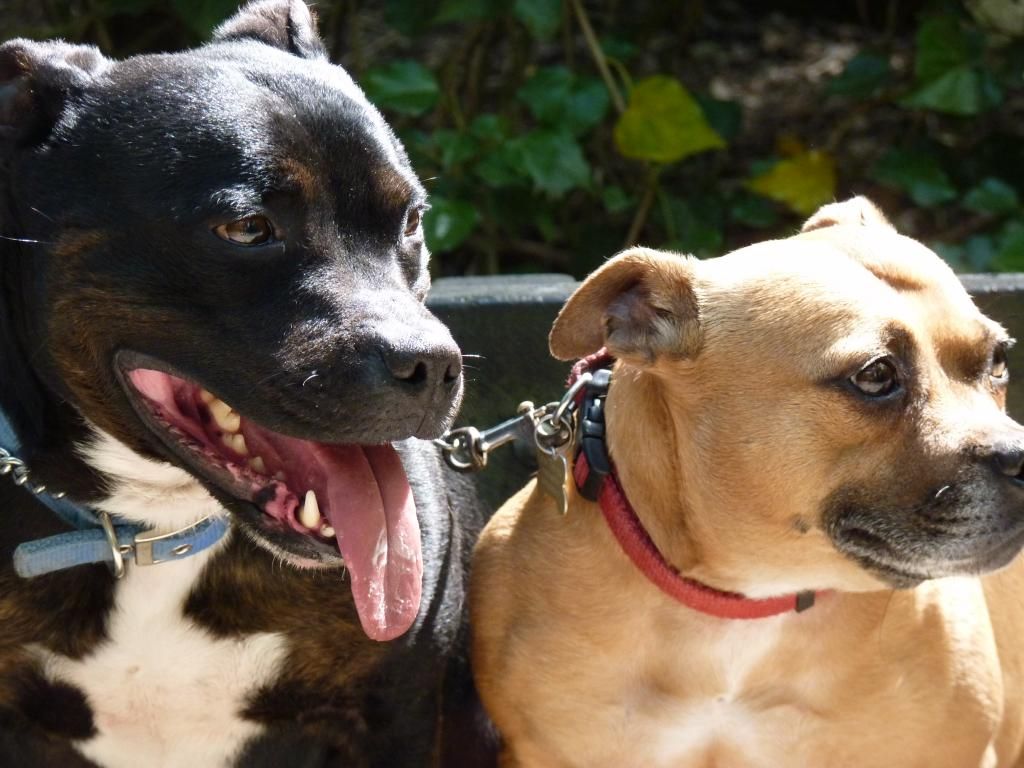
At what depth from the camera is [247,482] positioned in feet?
8.89

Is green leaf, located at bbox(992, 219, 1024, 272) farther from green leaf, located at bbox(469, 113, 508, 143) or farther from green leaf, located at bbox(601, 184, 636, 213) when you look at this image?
green leaf, located at bbox(469, 113, 508, 143)

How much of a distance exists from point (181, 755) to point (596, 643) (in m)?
0.85

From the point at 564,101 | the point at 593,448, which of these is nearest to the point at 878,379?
the point at 593,448

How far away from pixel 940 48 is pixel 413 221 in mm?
2713

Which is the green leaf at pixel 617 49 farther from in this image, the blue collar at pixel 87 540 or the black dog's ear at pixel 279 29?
the blue collar at pixel 87 540

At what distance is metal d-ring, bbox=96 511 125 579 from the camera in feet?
9.36

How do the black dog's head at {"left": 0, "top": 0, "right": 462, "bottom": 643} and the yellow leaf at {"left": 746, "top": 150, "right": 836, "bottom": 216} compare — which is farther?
the yellow leaf at {"left": 746, "top": 150, "right": 836, "bottom": 216}

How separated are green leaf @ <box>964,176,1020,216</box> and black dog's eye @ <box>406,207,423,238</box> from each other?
8.64 feet

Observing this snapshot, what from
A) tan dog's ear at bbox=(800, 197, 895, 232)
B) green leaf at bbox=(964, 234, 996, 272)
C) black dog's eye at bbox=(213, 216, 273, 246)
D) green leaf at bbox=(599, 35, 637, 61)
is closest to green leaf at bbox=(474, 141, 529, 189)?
green leaf at bbox=(599, 35, 637, 61)

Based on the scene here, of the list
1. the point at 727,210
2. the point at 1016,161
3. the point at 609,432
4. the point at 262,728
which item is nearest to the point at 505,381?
the point at 609,432

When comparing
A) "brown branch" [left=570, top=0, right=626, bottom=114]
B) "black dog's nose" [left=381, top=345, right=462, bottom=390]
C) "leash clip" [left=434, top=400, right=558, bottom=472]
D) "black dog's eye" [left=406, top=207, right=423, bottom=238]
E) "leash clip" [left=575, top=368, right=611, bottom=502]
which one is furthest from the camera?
"brown branch" [left=570, top=0, right=626, bottom=114]

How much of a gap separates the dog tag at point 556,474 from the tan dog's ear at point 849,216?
2.46 ft

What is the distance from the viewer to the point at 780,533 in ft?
9.45

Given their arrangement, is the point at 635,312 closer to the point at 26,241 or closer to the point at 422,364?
the point at 422,364
